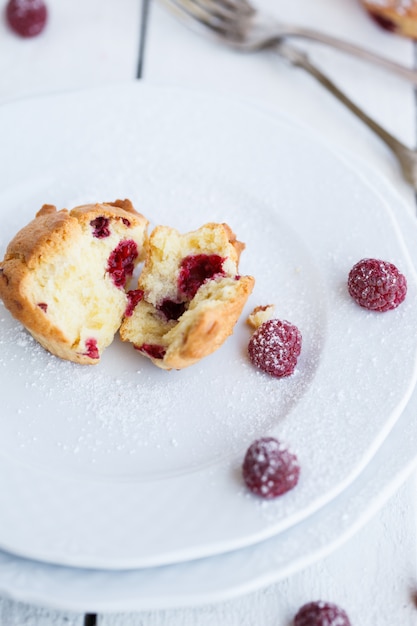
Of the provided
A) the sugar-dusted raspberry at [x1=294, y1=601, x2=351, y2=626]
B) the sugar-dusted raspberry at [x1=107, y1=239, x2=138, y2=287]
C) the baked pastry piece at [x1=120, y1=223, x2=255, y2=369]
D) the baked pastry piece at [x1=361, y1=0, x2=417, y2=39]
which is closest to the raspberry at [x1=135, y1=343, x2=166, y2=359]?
the baked pastry piece at [x1=120, y1=223, x2=255, y2=369]

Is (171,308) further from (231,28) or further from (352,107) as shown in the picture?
(231,28)

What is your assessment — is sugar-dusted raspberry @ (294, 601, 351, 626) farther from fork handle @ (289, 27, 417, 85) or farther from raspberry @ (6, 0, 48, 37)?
raspberry @ (6, 0, 48, 37)

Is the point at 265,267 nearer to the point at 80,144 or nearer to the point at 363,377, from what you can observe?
the point at 363,377

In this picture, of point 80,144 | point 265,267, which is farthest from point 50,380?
point 80,144

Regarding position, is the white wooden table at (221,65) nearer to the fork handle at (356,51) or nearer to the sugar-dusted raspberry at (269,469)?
the fork handle at (356,51)

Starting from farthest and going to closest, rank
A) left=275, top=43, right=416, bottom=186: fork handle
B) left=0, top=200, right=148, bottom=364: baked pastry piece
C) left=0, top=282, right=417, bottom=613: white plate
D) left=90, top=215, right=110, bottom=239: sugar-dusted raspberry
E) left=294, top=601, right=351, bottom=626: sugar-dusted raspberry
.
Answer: left=275, top=43, right=416, bottom=186: fork handle, left=90, top=215, right=110, bottom=239: sugar-dusted raspberry, left=0, top=200, right=148, bottom=364: baked pastry piece, left=294, top=601, right=351, bottom=626: sugar-dusted raspberry, left=0, top=282, right=417, bottom=613: white plate

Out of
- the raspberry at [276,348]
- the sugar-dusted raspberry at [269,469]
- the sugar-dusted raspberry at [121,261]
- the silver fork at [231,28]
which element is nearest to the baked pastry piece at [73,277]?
the sugar-dusted raspberry at [121,261]
